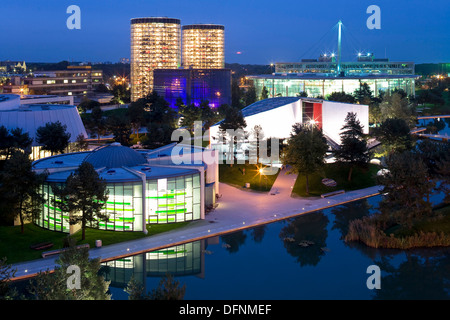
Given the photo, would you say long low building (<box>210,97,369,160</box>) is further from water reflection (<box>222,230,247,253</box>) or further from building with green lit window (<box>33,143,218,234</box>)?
water reflection (<box>222,230,247,253</box>)

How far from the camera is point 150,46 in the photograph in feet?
486

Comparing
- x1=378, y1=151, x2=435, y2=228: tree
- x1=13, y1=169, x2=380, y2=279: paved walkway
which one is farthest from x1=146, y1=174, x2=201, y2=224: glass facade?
x1=378, y1=151, x2=435, y2=228: tree

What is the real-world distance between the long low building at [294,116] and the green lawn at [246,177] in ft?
21.2

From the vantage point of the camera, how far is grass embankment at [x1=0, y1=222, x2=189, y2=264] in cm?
3325

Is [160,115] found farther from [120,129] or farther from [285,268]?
[285,268]

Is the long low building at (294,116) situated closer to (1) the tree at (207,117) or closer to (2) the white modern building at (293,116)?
(2) the white modern building at (293,116)

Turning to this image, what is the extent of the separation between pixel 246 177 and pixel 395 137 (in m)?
18.1

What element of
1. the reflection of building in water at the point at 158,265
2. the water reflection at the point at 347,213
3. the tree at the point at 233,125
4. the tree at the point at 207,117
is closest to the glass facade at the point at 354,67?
the tree at the point at 207,117

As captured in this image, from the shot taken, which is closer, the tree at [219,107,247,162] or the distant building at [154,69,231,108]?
the tree at [219,107,247,162]

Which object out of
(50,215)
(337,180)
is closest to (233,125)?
(337,180)

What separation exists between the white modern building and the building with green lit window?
20860mm

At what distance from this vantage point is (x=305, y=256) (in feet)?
113

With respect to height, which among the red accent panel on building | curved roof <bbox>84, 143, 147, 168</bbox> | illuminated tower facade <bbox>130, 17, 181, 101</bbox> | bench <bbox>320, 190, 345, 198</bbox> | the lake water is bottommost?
the lake water
